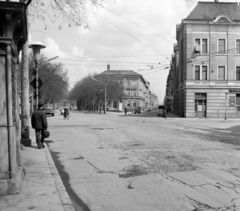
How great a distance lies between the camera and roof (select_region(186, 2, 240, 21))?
45.1 meters

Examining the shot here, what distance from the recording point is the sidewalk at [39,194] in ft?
16.0

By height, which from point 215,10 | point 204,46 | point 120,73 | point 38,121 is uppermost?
point 215,10

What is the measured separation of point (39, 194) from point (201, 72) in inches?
1599

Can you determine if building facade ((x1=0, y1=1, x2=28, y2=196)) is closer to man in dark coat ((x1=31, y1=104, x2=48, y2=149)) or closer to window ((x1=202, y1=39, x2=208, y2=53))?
man in dark coat ((x1=31, y1=104, x2=48, y2=149))

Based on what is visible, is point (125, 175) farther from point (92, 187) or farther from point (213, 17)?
point (213, 17)

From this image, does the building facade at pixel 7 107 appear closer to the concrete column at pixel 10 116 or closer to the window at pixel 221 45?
the concrete column at pixel 10 116

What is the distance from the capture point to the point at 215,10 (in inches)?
1805

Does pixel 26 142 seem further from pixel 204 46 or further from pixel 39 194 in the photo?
pixel 204 46

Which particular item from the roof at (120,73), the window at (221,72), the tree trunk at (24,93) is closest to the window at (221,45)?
the window at (221,72)

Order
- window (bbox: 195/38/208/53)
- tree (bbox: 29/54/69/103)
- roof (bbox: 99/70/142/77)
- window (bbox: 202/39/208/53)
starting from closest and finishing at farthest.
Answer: window (bbox: 195/38/208/53), window (bbox: 202/39/208/53), tree (bbox: 29/54/69/103), roof (bbox: 99/70/142/77)

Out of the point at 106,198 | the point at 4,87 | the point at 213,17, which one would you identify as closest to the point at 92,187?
the point at 106,198

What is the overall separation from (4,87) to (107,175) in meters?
3.32

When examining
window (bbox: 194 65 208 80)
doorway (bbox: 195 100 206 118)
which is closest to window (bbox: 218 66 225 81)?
window (bbox: 194 65 208 80)

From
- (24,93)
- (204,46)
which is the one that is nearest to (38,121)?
(24,93)
